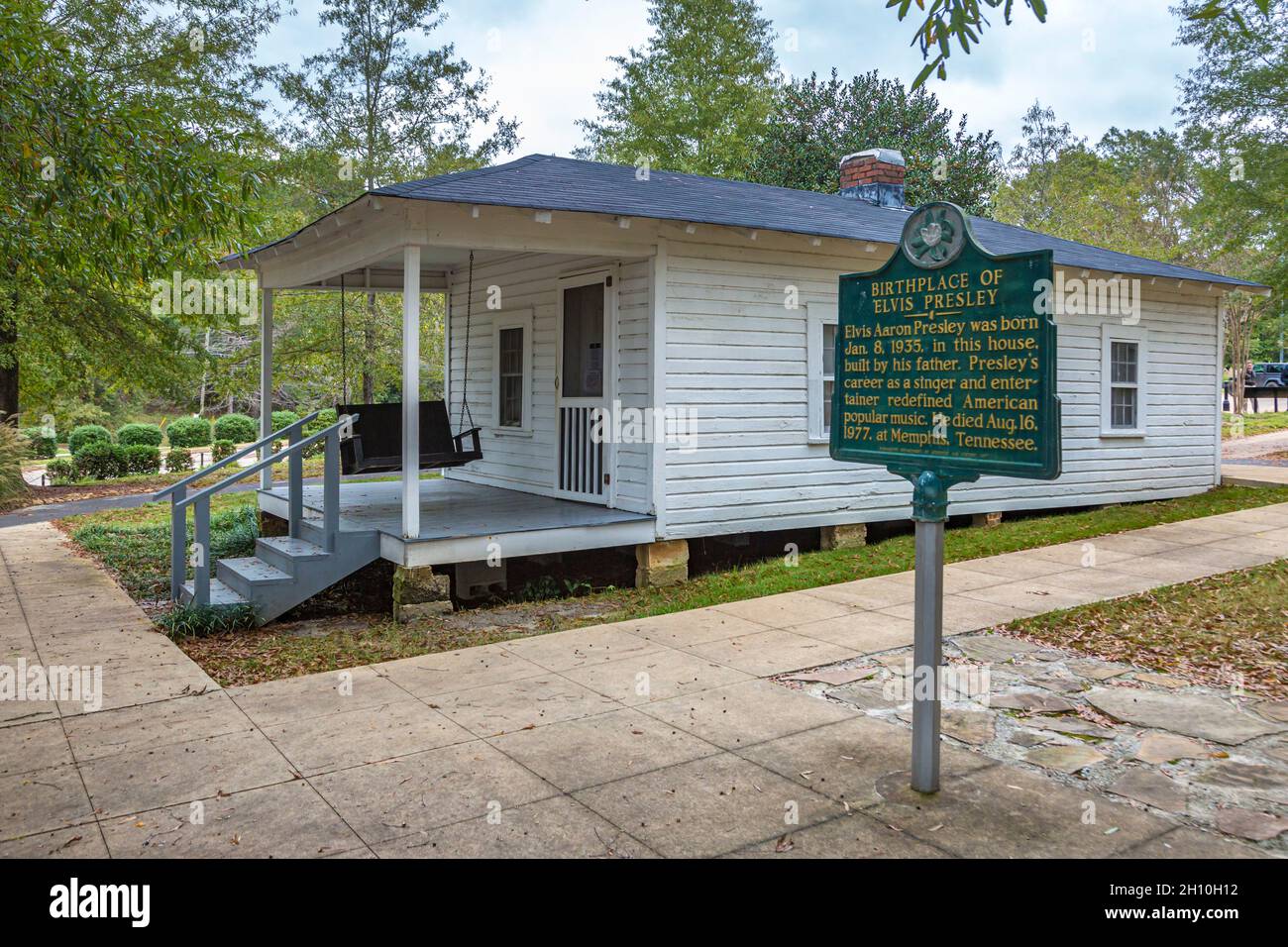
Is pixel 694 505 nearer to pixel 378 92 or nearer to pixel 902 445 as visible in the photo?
pixel 902 445

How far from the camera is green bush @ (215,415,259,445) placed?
2598 centimetres

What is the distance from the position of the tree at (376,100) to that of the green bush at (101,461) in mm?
5254

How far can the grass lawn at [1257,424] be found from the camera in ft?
88.2

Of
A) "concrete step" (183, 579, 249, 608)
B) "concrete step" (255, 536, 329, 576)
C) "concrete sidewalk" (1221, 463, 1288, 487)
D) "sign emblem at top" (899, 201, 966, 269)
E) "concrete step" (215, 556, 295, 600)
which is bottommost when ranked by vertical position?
"concrete step" (183, 579, 249, 608)

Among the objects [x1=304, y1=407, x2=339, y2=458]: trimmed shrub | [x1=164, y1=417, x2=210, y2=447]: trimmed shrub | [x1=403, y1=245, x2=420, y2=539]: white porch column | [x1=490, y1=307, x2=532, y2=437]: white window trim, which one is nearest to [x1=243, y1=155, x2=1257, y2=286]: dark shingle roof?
[x1=403, y1=245, x2=420, y2=539]: white porch column

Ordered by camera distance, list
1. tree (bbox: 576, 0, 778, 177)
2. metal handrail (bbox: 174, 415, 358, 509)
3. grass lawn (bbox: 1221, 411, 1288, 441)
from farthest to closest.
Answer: tree (bbox: 576, 0, 778, 177), grass lawn (bbox: 1221, 411, 1288, 441), metal handrail (bbox: 174, 415, 358, 509)

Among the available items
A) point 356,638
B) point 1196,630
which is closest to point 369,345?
point 356,638

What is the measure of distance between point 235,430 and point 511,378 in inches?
686

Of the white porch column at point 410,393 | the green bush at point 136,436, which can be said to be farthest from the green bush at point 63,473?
the white porch column at point 410,393

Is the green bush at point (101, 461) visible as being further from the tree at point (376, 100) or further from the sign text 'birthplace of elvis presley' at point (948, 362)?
the sign text 'birthplace of elvis presley' at point (948, 362)

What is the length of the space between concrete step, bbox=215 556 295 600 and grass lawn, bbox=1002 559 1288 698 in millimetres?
5450

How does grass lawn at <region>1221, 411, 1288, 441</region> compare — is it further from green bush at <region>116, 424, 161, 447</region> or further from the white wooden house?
green bush at <region>116, 424, 161, 447</region>

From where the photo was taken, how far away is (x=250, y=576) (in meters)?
7.71
